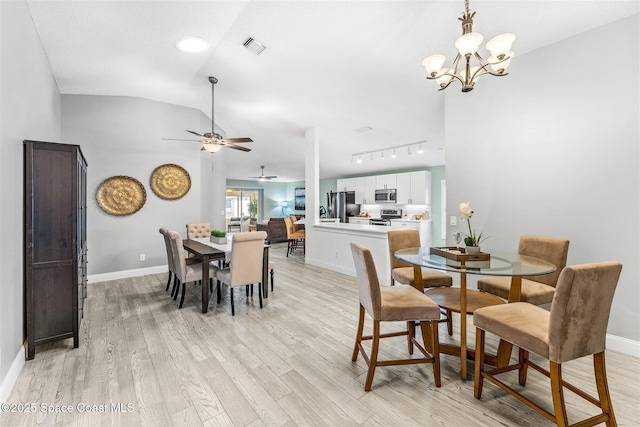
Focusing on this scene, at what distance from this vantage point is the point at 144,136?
194 inches

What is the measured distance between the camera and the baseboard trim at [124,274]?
4.55 m

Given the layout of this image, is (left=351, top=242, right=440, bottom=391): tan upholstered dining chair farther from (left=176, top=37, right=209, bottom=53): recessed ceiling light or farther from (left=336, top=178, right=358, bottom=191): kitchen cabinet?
(left=336, top=178, right=358, bottom=191): kitchen cabinet

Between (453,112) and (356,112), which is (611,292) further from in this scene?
(356,112)

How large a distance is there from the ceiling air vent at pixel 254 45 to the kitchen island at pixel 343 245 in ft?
9.31

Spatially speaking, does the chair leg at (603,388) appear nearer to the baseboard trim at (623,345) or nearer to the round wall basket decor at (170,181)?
the baseboard trim at (623,345)

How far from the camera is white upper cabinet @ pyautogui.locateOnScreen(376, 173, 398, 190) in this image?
325 inches

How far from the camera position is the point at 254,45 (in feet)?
10.6

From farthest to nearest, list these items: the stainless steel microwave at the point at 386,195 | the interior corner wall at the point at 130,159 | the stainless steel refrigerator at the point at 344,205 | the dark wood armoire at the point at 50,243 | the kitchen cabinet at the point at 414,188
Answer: the stainless steel refrigerator at the point at 344,205 < the stainless steel microwave at the point at 386,195 < the kitchen cabinet at the point at 414,188 < the interior corner wall at the point at 130,159 < the dark wood armoire at the point at 50,243

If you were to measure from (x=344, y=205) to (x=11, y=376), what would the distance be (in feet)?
26.9

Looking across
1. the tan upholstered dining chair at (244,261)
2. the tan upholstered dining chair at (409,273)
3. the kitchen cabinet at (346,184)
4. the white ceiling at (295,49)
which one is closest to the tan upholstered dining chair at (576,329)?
the tan upholstered dining chair at (409,273)

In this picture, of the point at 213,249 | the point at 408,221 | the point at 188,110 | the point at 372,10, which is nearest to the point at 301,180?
the point at 408,221

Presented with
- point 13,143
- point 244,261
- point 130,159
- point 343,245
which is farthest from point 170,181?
point 343,245

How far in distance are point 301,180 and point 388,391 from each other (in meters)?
11.2

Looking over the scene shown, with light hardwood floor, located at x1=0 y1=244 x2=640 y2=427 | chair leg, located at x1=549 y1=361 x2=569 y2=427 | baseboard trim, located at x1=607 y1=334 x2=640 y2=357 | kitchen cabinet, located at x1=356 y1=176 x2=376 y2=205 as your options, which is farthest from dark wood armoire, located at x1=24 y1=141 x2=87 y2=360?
kitchen cabinet, located at x1=356 y1=176 x2=376 y2=205
